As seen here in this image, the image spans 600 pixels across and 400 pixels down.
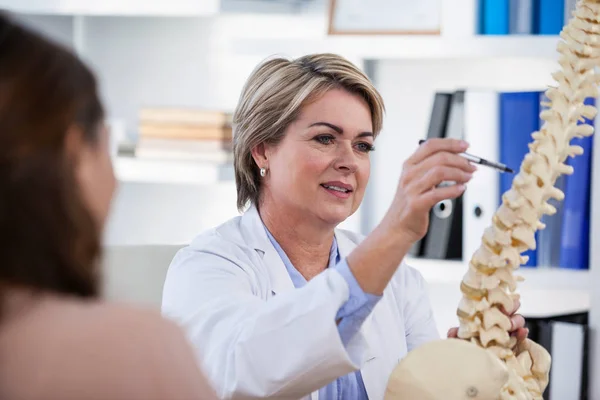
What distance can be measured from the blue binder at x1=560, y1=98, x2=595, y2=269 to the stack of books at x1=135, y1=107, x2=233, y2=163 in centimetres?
86

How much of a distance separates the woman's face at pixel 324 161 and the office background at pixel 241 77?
15.7 inches

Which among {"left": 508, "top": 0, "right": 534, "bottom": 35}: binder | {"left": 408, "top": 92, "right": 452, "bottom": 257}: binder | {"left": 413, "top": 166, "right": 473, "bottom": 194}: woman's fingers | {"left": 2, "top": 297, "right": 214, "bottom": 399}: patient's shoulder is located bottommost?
{"left": 2, "top": 297, "right": 214, "bottom": 399}: patient's shoulder

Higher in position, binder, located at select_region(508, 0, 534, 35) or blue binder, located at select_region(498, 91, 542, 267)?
binder, located at select_region(508, 0, 534, 35)

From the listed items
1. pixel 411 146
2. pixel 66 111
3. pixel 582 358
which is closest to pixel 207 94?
pixel 411 146

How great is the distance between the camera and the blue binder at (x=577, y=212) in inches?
81.3

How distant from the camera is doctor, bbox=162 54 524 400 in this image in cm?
115

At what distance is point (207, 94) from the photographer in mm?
2713

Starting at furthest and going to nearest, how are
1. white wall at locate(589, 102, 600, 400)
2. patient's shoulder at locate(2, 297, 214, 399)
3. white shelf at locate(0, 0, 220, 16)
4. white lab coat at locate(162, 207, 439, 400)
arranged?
white shelf at locate(0, 0, 220, 16) < white wall at locate(589, 102, 600, 400) < white lab coat at locate(162, 207, 439, 400) < patient's shoulder at locate(2, 297, 214, 399)

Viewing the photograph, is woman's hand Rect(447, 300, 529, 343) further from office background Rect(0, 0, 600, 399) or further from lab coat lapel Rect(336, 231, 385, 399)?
office background Rect(0, 0, 600, 399)

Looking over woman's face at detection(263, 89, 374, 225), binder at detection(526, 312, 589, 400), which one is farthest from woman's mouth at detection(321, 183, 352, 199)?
binder at detection(526, 312, 589, 400)

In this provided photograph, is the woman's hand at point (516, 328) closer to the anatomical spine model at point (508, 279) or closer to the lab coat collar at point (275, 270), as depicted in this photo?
the anatomical spine model at point (508, 279)

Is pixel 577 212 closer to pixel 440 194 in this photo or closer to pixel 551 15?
pixel 551 15

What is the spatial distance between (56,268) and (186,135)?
1.83 metres

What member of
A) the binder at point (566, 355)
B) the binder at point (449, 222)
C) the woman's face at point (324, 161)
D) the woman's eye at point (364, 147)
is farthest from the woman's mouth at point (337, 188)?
the binder at point (566, 355)
